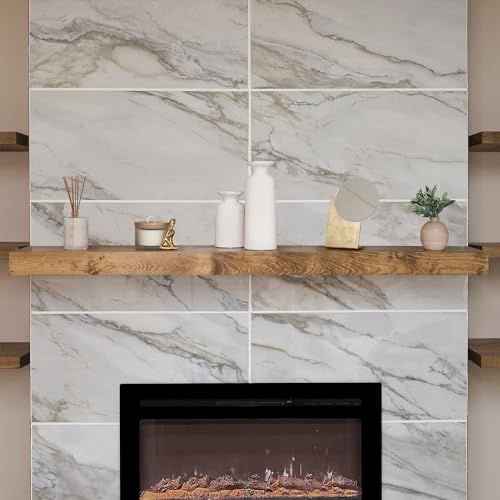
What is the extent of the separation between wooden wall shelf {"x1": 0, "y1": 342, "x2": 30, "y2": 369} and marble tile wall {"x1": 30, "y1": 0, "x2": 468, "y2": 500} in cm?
6

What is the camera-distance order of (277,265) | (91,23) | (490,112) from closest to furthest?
(277,265), (91,23), (490,112)

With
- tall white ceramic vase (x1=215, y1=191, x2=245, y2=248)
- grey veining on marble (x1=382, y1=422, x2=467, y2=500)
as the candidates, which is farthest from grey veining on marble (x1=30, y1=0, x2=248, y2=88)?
grey veining on marble (x1=382, y1=422, x2=467, y2=500)

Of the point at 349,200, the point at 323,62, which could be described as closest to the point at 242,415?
the point at 349,200

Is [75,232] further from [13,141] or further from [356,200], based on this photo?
[356,200]

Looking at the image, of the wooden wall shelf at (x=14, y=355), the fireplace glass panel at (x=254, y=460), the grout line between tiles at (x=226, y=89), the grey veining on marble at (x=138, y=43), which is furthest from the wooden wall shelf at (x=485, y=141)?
the wooden wall shelf at (x=14, y=355)

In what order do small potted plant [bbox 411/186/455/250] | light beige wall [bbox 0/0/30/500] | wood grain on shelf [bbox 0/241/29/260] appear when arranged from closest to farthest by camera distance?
small potted plant [bbox 411/186/455/250]
wood grain on shelf [bbox 0/241/29/260]
light beige wall [bbox 0/0/30/500]

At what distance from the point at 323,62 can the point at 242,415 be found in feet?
4.26

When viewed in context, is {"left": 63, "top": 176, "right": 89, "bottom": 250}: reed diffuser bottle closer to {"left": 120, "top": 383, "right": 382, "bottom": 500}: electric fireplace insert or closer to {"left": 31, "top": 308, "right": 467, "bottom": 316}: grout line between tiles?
{"left": 31, "top": 308, "right": 467, "bottom": 316}: grout line between tiles

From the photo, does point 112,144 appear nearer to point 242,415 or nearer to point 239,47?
point 239,47

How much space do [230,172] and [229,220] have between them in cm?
24

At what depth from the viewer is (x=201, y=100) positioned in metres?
2.79

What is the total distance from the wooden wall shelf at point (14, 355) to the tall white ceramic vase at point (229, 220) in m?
0.82

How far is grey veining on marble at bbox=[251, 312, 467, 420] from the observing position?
2791 mm

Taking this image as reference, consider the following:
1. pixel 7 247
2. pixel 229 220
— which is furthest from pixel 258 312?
pixel 7 247
